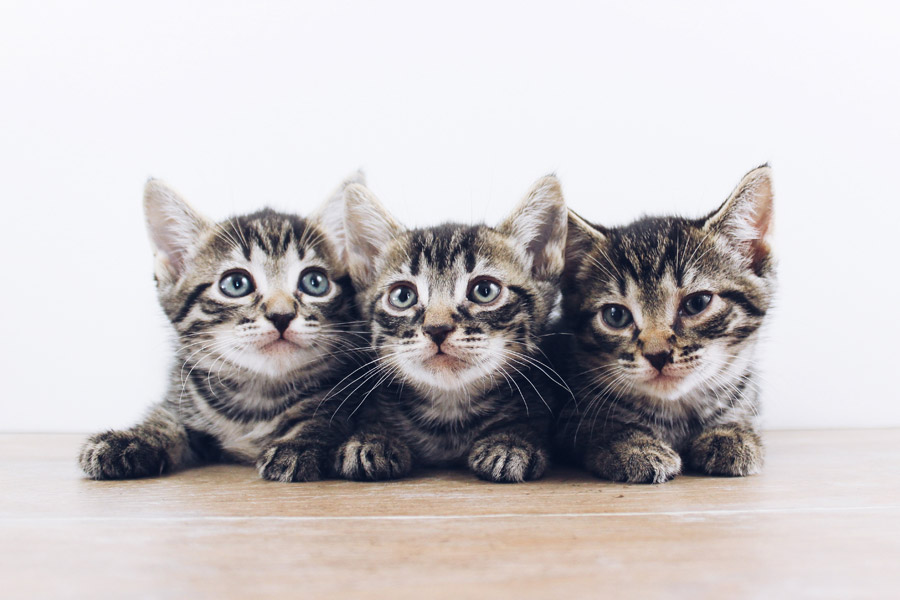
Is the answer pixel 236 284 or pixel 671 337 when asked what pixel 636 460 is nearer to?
pixel 671 337

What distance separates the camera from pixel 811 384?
220 centimetres

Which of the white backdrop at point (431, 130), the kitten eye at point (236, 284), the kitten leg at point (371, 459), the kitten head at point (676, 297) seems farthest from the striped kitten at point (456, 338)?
the white backdrop at point (431, 130)

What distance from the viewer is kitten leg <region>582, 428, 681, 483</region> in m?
1.26

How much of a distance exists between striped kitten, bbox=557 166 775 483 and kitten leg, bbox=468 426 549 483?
0.12 meters

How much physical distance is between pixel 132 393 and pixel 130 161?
0.77 meters

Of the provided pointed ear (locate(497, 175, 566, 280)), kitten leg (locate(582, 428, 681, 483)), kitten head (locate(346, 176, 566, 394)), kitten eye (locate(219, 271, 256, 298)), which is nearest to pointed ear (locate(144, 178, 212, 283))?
kitten eye (locate(219, 271, 256, 298))

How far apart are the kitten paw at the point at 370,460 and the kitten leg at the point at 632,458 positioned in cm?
40

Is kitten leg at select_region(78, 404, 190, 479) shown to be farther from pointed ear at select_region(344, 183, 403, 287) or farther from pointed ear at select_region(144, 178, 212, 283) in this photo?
pointed ear at select_region(344, 183, 403, 287)

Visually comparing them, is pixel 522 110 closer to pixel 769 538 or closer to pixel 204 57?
pixel 204 57

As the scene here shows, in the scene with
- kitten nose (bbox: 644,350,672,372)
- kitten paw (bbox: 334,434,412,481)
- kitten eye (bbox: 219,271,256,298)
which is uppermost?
kitten eye (bbox: 219,271,256,298)

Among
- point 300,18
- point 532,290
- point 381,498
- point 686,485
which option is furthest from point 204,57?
point 686,485

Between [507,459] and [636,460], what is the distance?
0.25m

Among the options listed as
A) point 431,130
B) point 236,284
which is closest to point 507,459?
point 236,284

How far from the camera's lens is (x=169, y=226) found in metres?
1.57
